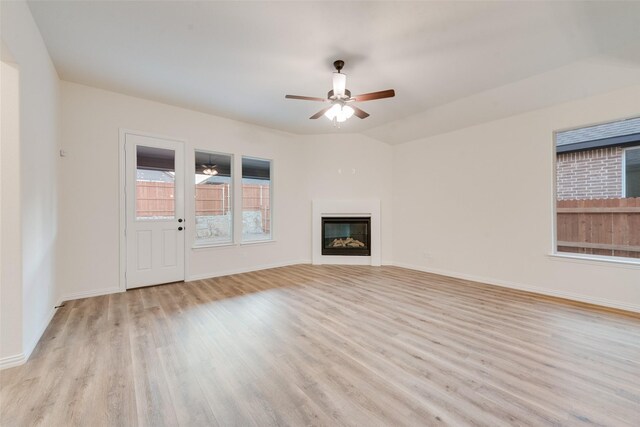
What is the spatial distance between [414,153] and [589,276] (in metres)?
3.24

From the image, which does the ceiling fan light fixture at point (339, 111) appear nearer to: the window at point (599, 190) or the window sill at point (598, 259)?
the window at point (599, 190)

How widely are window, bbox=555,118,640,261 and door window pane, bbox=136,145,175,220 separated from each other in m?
5.82

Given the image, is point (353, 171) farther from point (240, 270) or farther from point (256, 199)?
point (240, 270)

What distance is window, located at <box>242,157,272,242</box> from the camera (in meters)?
5.27

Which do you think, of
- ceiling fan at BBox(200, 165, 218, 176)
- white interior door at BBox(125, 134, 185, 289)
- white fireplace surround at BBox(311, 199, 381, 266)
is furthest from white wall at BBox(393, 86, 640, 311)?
white interior door at BBox(125, 134, 185, 289)

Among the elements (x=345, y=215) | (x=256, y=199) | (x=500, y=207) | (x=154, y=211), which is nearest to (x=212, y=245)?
(x=154, y=211)

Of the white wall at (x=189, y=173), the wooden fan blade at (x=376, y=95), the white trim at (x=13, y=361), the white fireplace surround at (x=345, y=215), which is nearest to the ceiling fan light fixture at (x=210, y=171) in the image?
the white wall at (x=189, y=173)

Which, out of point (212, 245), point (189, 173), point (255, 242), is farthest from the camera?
point (255, 242)

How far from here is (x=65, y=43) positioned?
8.92ft

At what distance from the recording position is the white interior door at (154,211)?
398 centimetres

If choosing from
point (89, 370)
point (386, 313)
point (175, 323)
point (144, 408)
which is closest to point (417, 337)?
point (386, 313)

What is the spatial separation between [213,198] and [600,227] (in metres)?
5.91

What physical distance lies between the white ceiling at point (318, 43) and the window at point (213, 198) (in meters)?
1.27

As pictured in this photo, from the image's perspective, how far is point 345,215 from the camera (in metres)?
5.88
